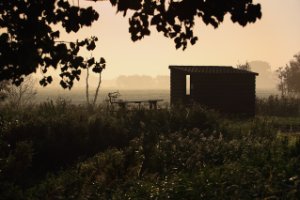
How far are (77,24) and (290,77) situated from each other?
67.9m

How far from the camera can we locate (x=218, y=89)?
90.8 ft

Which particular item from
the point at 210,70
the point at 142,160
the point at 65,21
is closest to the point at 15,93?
the point at 210,70

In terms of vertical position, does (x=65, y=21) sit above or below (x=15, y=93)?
above

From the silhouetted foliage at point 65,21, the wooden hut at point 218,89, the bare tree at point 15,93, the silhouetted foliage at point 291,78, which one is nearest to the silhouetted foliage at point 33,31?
the silhouetted foliage at point 65,21

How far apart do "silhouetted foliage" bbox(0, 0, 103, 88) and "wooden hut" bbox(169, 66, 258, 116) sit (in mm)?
21162

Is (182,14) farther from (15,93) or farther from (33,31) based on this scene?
(15,93)

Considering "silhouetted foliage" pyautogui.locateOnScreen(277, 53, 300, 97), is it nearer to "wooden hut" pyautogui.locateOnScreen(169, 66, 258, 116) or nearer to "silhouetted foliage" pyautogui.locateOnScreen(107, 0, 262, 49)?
"wooden hut" pyautogui.locateOnScreen(169, 66, 258, 116)

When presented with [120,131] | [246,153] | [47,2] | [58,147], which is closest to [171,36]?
[47,2]

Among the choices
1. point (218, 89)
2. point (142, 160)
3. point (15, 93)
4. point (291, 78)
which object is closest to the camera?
point (142, 160)

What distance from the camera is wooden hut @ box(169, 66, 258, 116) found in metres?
27.3

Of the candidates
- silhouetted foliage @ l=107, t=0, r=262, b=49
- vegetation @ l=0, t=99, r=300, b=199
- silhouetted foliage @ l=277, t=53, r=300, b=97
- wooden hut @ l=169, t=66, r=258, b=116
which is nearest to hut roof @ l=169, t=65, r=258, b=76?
wooden hut @ l=169, t=66, r=258, b=116

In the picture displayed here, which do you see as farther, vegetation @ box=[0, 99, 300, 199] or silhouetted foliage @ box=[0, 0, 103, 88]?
vegetation @ box=[0, 99, 300, 199]

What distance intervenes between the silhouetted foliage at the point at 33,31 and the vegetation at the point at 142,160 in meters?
3.64

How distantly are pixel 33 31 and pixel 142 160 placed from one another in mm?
6711
